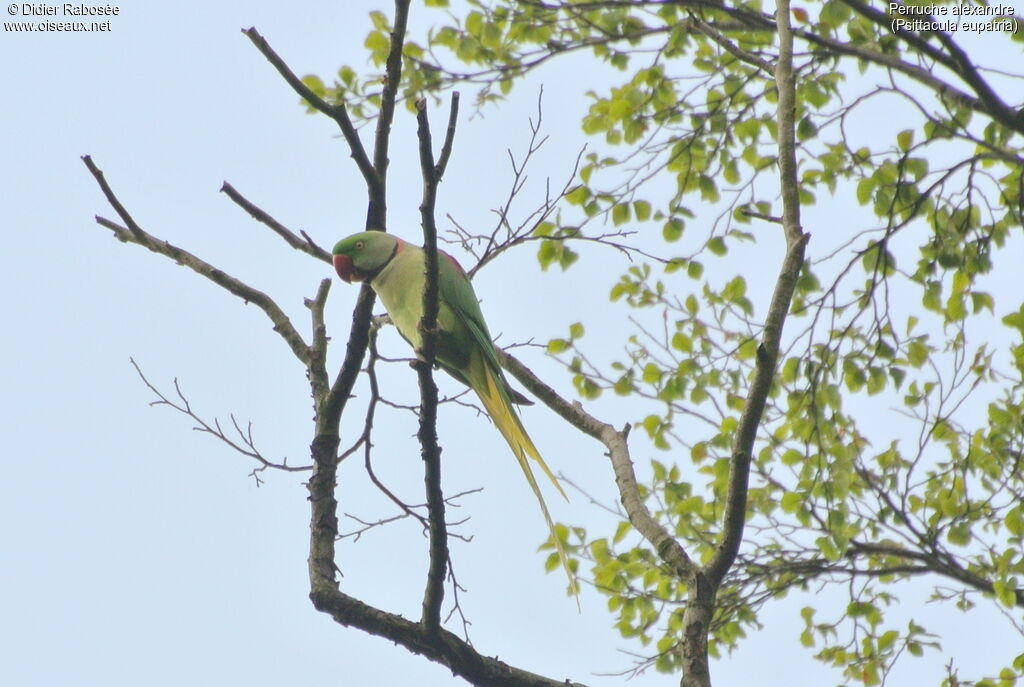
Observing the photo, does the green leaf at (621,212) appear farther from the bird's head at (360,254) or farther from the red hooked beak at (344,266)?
the red hooked beak at (344,266)

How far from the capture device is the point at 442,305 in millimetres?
4637

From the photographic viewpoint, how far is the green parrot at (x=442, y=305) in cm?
457

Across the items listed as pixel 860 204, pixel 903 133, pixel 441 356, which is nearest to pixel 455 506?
pixel 441 356

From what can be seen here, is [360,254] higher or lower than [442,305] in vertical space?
higher

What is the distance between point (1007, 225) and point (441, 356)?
306 centimetres

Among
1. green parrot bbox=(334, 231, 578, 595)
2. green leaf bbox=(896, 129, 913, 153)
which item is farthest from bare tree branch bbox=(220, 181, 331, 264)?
green leaf bbox=(896, 129, 913, 153)

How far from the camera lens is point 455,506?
13.7 ft

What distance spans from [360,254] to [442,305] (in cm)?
51

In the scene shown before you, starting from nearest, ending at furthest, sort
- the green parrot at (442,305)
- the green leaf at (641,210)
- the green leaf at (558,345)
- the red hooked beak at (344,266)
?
the green parrot at (442,305)
the red hooked beak at (344,266)
the green leaf at (641,210)
the green leaf at (558,345)

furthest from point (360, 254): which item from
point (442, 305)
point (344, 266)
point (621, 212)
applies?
point (621, 212)

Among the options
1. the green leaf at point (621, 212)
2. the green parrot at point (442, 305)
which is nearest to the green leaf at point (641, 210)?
the green leaf at point (621, 212)

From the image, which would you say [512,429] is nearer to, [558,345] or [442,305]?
[442,305]

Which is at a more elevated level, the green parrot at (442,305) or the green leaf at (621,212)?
the green leaf at (621,212)

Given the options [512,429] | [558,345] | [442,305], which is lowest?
[512,429]
